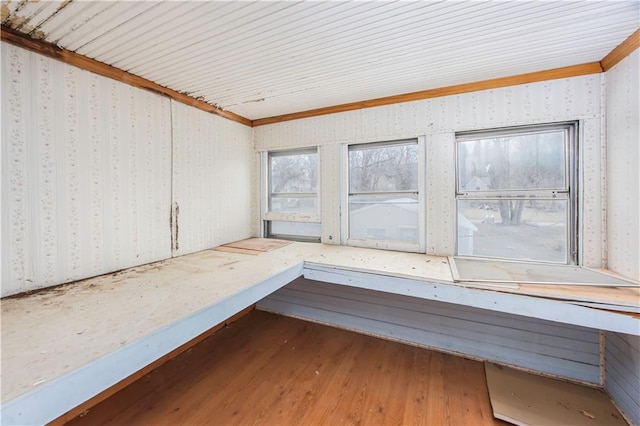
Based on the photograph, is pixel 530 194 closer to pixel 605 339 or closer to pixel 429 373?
pixel 605 339

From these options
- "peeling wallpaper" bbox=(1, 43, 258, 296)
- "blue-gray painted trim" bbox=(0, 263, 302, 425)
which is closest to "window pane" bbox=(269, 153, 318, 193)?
"peeling wallpaper" bbox=(1, 43, 258, 296)

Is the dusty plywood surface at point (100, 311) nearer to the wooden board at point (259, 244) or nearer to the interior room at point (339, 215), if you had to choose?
the interior room at point (339, 215)

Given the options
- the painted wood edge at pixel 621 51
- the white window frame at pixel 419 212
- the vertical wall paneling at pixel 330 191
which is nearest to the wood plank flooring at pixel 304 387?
the white window frame at pixel 419 212

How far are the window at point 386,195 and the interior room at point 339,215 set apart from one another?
2 cm

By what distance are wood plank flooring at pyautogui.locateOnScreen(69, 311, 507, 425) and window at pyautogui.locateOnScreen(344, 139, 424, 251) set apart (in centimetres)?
116

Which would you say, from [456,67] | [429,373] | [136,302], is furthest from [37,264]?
[456,67]

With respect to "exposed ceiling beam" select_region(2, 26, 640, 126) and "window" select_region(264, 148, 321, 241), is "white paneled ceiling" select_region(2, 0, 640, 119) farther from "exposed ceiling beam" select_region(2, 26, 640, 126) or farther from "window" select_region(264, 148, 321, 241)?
"window" select_region(264, 148, 321, 241)

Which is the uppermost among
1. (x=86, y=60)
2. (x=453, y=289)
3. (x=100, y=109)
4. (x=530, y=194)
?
(x=86, y=60)

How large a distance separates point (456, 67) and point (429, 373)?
270 cm

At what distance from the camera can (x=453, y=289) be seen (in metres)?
1.90

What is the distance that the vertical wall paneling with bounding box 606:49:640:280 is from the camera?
179cm

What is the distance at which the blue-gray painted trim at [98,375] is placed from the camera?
853 millimetres

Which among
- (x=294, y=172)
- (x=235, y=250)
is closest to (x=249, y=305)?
(x=235, y=250)

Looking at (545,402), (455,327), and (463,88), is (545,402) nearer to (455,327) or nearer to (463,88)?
(455,327)
